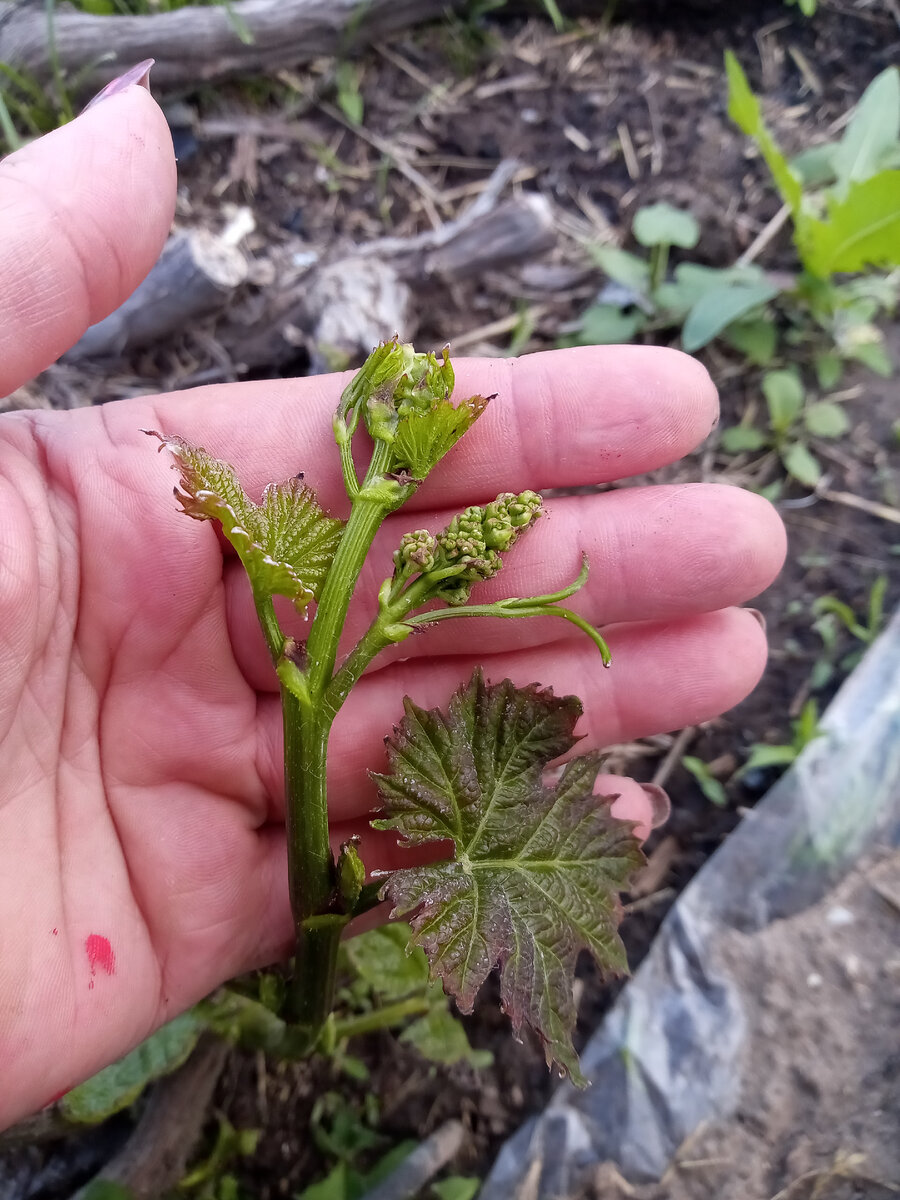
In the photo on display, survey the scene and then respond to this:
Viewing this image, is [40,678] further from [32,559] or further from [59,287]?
[59,287]

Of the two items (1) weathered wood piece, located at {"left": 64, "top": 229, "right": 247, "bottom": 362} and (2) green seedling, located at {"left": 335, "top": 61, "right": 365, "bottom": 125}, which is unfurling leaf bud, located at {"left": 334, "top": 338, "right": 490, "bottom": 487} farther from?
(2) green seedling, located at {"left": 335, "top": 61, "right": 365, "bottom": 125}

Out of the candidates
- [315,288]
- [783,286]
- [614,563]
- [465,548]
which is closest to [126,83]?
[465,548]

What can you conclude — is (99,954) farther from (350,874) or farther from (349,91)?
(349,91)

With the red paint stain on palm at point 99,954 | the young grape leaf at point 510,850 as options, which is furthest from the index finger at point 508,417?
the red paint stain on palm at point 99,954

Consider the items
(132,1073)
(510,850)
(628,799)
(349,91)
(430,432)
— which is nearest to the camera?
(430,432)

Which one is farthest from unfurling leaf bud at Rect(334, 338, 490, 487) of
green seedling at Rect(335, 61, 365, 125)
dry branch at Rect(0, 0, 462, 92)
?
green seedling at Rect(335, 61, 365, 125)

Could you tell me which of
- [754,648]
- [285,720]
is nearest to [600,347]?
[754,648]
